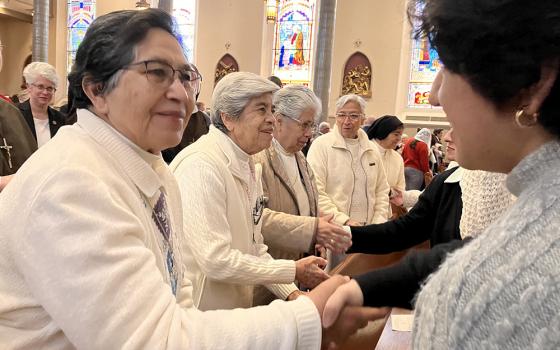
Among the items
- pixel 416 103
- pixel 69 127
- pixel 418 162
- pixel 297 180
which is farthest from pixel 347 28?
pixel 69 127

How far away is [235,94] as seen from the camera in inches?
88.3

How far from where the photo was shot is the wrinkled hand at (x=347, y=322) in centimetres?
119

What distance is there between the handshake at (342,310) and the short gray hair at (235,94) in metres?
1.19

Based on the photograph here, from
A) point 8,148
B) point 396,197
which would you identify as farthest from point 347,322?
point 396,197

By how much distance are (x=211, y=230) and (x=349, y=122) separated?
7.92 feet

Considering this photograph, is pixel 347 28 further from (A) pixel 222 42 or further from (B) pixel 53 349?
(B) pixel 53 349

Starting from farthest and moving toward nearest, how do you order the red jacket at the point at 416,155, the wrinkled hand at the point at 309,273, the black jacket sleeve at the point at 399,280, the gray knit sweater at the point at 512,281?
the red jacket at the point at 416,155
the wrinkled hand at the point at 309,273
the black jacket sleeve at the point at 399,280
the gray knit sweater at the point at 512,281

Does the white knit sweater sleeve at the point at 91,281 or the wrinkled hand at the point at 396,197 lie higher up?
the white knit sweater sleeve at the point at 91,281

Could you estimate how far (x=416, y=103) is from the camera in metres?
15.4

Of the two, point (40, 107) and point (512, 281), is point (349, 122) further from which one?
point (512, 281)

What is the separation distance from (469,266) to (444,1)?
393mm

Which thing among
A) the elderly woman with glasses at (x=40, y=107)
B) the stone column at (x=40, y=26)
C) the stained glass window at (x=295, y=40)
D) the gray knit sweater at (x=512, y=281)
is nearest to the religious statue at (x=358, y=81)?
the stained glass window at (x=295, y=40)

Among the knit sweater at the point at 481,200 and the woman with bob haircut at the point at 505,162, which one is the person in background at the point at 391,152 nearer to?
the knit sweater at the point at 481,200

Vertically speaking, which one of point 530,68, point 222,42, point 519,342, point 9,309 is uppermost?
point 222,42
